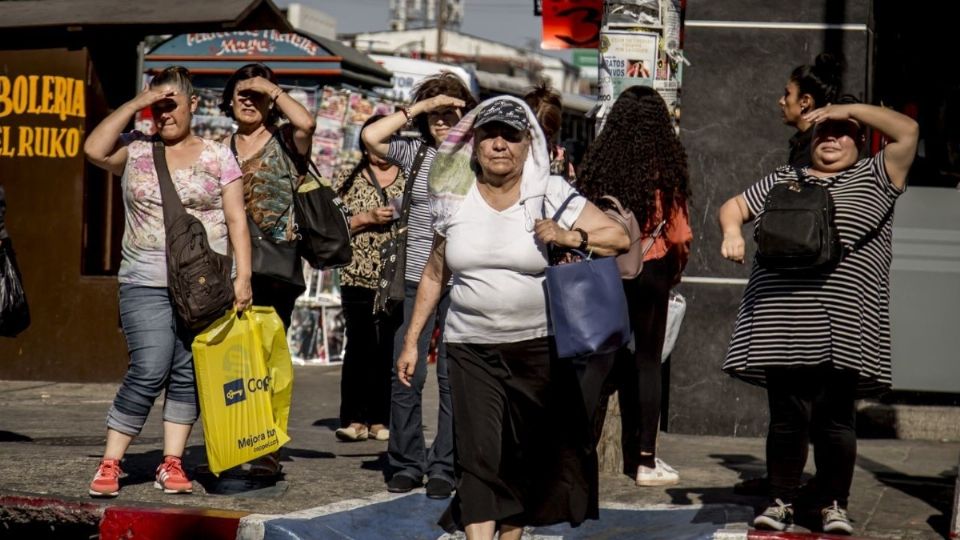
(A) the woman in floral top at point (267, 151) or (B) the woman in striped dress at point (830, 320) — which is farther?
(A) the woman in floral top at point (267, 151)

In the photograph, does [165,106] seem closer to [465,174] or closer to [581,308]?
[465,174]

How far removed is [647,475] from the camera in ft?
26.9

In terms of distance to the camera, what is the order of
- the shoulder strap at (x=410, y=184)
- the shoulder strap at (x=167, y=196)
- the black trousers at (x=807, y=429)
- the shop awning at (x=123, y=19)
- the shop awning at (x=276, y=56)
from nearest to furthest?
the black trousers at (x=807, y=429) → the shoulder strap at (x=167, y=196) → the shoulder strap at (x=410, y=184) → the shop awning at (x=123, y=19) → the shop awning at (x=276, y=56)

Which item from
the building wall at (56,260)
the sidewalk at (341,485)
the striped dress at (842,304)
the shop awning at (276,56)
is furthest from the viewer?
the shop awning at (276,56)

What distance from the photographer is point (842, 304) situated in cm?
678

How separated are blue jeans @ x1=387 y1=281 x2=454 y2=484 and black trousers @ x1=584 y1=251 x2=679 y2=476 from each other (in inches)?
34.6

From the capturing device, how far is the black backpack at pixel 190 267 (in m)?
7.16

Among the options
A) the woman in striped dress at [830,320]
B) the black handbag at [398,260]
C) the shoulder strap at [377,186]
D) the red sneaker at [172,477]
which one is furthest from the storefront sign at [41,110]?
the woman in striped dress at [830,320]

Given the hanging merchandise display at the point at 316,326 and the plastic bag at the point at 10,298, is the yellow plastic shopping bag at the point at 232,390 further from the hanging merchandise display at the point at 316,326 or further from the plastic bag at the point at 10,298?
the hanging merchandise display at the point at 316,326

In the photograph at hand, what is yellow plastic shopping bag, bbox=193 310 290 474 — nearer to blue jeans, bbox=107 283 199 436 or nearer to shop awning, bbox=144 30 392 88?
blue jeans, bbox=107 283 199 436

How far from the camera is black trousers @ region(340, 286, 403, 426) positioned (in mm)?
9805

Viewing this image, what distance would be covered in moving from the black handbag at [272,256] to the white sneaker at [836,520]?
2.68 m

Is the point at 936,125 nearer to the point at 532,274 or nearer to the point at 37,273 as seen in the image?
the point at 532,274

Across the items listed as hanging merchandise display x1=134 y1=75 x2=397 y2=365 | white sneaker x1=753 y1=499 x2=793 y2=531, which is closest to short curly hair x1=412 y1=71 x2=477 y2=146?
white sneaker x1=753 y1=499 x2=793 y2=531
